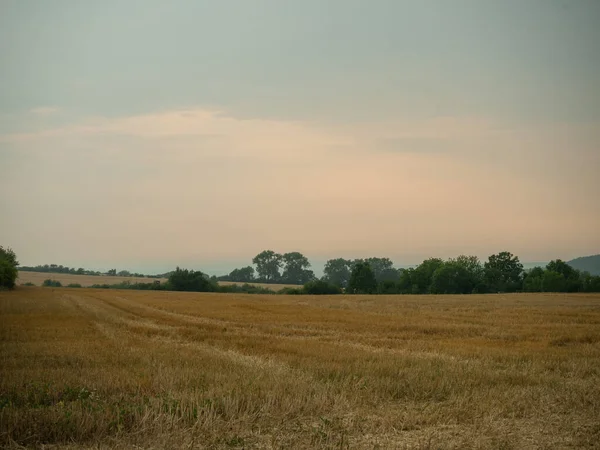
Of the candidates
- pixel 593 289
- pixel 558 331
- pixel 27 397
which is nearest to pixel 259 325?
pixel 558 331

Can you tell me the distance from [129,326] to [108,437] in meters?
18.7

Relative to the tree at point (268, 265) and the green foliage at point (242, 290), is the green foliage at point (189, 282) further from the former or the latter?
the tree at point (268, 265)

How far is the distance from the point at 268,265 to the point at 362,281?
65.7 m

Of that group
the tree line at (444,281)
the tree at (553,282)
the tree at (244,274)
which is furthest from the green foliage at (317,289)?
the tree at (244,274)

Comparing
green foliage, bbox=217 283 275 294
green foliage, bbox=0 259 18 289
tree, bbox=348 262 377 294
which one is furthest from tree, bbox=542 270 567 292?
green foliage, bbox=0 259 18 289

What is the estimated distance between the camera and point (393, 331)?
23.8m

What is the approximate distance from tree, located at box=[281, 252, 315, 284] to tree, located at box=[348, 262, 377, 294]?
58.8 m

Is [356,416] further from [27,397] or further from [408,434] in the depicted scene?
[27,397]

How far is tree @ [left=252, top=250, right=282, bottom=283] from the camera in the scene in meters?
177

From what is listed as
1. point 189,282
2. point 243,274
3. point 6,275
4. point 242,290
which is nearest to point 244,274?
point 243,274

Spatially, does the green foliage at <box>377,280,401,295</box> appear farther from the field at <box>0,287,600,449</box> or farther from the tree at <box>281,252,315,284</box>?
the field at <box>0,287,600,449</box>

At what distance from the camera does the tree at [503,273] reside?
114 metres

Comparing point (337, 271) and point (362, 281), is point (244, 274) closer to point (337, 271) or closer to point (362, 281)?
point (337, 271)

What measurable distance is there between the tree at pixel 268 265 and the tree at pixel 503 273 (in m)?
74.0
